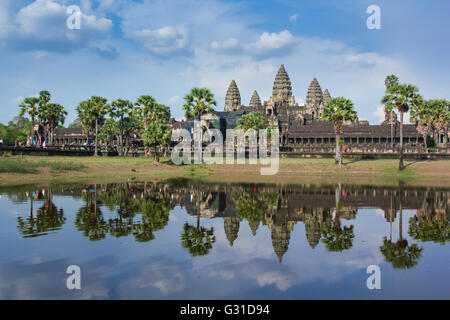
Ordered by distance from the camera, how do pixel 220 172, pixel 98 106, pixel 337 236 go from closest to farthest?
pixel 337 236, pixel 220 172, pixel 98 106

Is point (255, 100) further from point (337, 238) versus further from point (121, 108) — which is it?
point (337, 238)

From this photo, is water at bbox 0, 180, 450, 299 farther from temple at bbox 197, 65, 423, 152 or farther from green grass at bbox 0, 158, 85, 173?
temple at bbox 197, 65, 423, 152

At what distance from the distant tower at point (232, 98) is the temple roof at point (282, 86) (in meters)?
16.2

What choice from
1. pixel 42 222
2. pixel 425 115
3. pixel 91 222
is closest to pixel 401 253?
pixel 91 222

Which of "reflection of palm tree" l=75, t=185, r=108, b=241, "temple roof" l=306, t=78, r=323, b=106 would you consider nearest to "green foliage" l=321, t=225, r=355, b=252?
"reflection of palm tree" l=75, t=185, r=108, b=241

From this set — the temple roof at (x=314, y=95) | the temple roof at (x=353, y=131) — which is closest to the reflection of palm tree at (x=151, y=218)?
the temple roof at (x=353, y=131)

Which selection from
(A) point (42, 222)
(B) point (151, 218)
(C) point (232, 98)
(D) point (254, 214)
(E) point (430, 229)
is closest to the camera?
(E) point (430, 229)

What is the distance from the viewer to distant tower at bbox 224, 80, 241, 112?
568 feet

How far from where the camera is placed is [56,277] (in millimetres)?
11820

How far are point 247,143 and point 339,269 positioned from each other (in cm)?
7355

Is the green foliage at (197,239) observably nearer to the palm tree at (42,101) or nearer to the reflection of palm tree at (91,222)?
the reflection of palm tree at (91,222)

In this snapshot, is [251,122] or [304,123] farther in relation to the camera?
[304,123]

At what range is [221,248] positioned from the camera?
15.6 meters

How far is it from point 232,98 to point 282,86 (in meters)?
22.5
